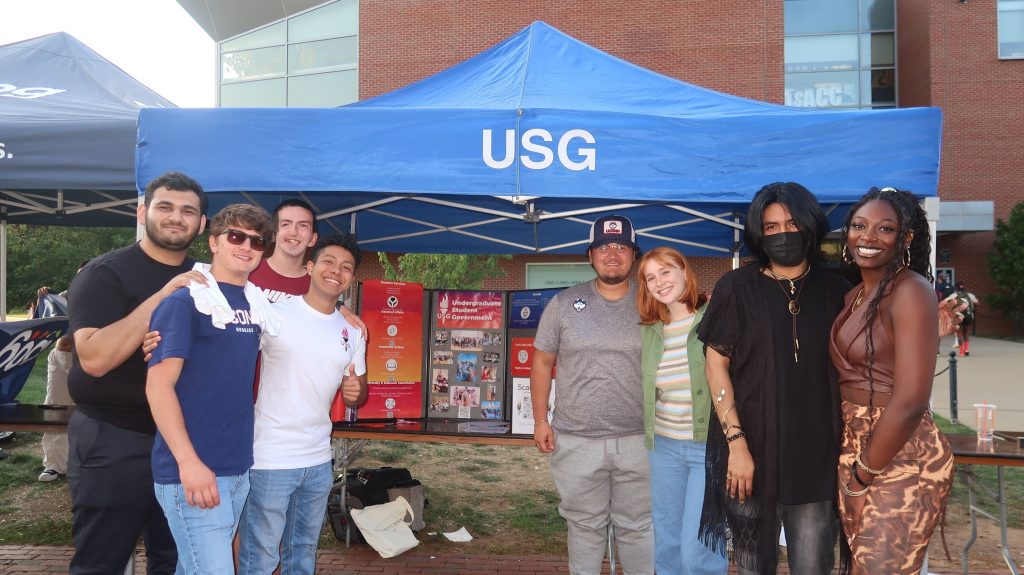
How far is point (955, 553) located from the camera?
14.4ft

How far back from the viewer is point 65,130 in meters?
3.42

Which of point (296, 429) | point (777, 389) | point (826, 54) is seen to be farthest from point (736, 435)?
point (826, 54)

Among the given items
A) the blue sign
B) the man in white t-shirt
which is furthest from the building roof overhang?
the man in white t-shirt

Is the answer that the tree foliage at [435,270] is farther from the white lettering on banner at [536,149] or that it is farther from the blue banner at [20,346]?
the white lettering on banner at [536,149]

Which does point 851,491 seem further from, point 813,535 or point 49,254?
point 49,254

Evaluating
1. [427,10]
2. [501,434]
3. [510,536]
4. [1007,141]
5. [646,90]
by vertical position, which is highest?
[427,10]

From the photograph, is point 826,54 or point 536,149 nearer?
point 536,149

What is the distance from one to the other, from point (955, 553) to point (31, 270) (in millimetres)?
31428

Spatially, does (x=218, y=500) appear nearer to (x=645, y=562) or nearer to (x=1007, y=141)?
(x=645, y=562)

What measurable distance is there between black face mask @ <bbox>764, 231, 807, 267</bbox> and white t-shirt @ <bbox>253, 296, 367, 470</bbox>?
174cm

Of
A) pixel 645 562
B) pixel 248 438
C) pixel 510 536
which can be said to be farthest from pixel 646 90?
pixel 510 536

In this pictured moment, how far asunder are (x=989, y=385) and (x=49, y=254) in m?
31.3

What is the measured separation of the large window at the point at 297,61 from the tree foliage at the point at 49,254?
9.92m

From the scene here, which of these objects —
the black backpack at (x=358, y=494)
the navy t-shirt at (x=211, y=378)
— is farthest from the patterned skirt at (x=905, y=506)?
the black backpack at (x=358, y=494)
